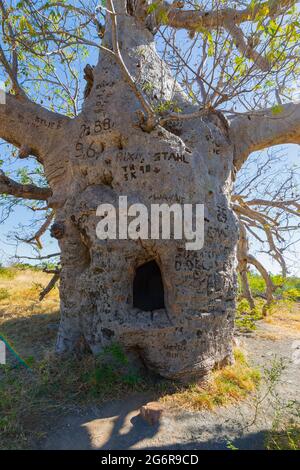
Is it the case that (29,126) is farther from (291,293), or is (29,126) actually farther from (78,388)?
(291,293)

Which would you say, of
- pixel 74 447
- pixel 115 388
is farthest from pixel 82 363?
pixel 74 447

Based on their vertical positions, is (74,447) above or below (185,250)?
below

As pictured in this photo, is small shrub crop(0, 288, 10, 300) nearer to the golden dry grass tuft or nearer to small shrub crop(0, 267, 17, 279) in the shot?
small shrub crop(0, 267, 17, 279)

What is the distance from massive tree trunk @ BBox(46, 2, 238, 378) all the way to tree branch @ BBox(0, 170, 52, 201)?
807mm

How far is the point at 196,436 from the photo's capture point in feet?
8.32

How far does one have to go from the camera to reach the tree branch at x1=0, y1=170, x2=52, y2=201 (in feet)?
14.2

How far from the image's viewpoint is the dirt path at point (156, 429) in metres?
2.43

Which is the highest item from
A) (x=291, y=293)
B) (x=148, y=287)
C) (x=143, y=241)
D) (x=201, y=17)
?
(x=201, y=17)

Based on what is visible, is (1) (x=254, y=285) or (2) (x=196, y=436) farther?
(1) (x=254, y=285)

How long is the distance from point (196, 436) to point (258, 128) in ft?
11.8

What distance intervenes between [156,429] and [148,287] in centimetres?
198

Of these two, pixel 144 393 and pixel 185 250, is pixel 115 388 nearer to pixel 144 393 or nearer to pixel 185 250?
pixel 144 393

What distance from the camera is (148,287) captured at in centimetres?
438

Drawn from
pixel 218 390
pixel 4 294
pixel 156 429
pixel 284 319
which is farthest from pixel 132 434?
pixel 284 319
